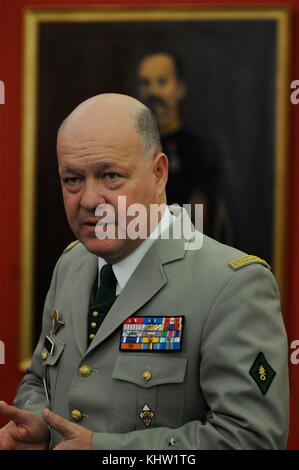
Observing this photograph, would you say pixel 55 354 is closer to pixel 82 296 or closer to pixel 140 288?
pixel 82 296

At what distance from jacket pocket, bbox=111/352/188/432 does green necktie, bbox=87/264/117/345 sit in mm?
176

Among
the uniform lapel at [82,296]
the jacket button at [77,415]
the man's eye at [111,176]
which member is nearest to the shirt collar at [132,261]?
the uniform lapel at [82,296]

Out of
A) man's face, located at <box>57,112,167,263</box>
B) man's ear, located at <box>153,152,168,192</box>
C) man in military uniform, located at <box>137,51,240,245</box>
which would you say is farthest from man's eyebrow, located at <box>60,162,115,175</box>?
man in military uniform, located at <box>137,51,240,245</box>

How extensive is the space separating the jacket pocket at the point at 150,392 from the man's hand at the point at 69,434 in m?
0.11

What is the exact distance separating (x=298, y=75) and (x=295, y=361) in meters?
1.50

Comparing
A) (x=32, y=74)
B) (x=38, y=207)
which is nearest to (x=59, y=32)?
(x=32, y=74)

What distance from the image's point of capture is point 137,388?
5.50 feet

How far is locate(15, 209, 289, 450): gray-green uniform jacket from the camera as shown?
1535 millimetres

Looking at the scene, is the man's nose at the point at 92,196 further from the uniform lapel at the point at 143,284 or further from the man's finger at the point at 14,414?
the man's finger at the point at 14,414

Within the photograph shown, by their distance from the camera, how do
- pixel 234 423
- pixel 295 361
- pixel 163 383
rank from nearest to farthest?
1. pixel 234 423
2. pixel 163 383
3. pixel 295 361

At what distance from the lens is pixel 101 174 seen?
1692 millimetres

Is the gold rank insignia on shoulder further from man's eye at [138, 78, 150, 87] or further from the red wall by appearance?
man's eye at [138, 78, 150, 87]

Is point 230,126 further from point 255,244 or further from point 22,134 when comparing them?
point 22,134

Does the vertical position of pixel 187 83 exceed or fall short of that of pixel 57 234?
it exceeds it
